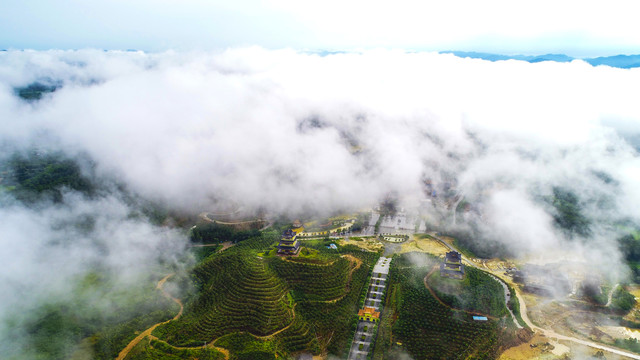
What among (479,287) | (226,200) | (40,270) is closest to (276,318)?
(479,287)

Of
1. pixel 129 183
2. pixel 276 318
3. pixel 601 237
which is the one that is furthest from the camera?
pixel 129 183

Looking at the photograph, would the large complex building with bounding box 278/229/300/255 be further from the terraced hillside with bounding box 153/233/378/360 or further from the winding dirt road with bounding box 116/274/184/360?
the winding dirt road with bounding box 116/274/184/360

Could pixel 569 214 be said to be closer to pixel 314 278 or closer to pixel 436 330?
pixel 436 330

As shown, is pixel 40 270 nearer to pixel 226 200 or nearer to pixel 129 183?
pixel 129 183

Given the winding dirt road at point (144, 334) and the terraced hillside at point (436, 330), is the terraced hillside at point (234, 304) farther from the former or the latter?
the terraced hillside at point (436, 330)

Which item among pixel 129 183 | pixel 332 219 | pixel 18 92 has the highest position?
pixel 18 92

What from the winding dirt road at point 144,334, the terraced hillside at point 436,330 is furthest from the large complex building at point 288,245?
the winding dirt road at point 144,334

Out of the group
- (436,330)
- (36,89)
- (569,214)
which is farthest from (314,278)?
(36,89)

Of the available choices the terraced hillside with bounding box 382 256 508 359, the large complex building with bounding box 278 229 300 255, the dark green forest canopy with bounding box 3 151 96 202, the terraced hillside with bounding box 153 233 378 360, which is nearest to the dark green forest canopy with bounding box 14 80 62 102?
the dark green forest canopy with bounding box 3 151 96 202
